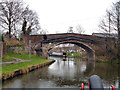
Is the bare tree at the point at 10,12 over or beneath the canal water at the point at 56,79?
over

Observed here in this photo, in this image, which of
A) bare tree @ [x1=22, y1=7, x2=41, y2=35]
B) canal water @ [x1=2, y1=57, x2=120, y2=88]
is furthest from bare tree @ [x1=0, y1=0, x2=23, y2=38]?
canal water @ [x1=2, y1=57, x2=120, y2=88]

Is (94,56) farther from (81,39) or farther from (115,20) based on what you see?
(115,20)

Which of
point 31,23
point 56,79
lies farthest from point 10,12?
point 56,79

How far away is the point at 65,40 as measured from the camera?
29.9 metres

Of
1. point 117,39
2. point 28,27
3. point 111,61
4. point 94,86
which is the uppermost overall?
point 28,27

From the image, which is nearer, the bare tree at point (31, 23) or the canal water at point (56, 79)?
the canal water at point (56, 79)

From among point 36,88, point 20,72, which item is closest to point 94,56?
point 20,72

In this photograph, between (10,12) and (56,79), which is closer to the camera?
(56,79)

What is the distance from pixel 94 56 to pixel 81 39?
4.58 meters

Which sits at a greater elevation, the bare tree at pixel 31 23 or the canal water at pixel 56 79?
the bare tree at pixel 31 23

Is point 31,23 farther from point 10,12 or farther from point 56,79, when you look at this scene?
point 56,79

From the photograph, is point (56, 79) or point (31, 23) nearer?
point (56, 79)

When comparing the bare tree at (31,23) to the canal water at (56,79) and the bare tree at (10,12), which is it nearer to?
the bare tree at (10,12)

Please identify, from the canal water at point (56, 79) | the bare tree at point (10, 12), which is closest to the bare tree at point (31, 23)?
the bare tree at point (10, 12)
